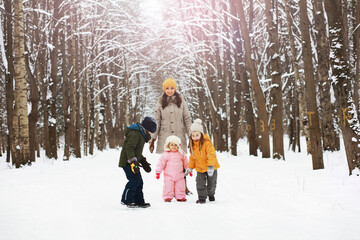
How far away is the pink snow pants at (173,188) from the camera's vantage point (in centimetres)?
582

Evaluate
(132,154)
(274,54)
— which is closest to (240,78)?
(274,54)

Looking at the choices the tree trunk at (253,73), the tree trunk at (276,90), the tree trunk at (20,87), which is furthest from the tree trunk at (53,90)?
the tree trunk at (276,90)

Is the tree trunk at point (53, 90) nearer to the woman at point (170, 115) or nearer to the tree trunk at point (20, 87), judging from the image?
the tree trunk at point (20, 87)

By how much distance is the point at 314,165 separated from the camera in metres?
8.50

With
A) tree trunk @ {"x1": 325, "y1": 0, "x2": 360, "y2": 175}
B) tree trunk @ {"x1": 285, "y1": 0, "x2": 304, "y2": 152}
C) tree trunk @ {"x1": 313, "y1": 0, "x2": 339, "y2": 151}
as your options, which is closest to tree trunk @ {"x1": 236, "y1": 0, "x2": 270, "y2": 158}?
tree trunk @ {"x1": 285, "y1": 0, "x2": 304, "y2": 152}

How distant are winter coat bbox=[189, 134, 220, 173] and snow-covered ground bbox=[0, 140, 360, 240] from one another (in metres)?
0.58

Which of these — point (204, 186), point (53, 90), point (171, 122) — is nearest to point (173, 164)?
point (204, 186)

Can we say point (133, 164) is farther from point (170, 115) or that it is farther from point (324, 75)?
point (324, 75)

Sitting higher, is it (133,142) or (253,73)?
(253,73)

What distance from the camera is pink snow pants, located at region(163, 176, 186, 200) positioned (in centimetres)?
582

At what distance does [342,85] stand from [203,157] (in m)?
2.86

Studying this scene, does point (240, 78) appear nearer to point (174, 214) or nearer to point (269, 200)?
point (269, 200)

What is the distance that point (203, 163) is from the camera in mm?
5824

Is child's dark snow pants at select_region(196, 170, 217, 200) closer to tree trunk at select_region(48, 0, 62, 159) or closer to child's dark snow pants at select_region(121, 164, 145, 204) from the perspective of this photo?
child's dark snow pants at select_region(121, 164, 145, 204)
